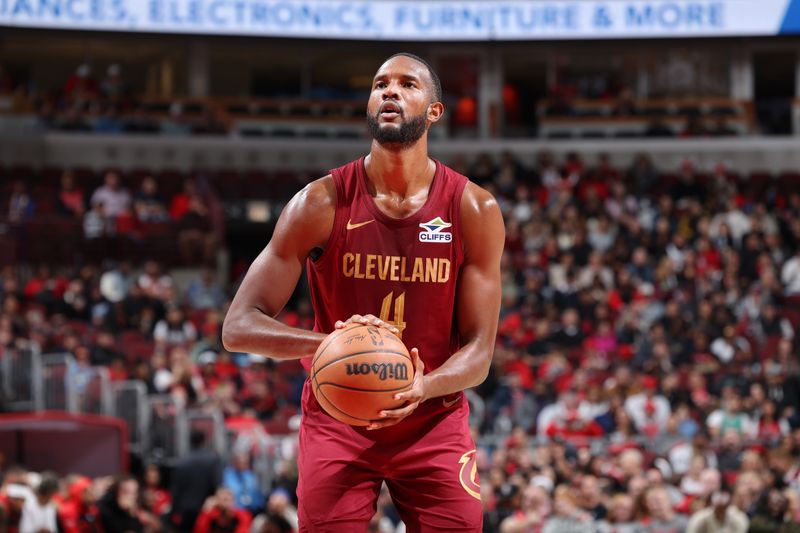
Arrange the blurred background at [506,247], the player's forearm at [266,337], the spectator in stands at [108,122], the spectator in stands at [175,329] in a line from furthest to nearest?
the spectator in stands at [108,122] < the spectator in stands at [175,329] < the blurred background at [506,247] < the player's forearm at [266,337]

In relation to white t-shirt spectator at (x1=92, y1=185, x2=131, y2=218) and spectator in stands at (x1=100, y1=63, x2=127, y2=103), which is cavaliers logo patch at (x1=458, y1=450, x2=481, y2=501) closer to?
white t-shirt spectator at (x1=92, y1=185, x2=131, y2=218)

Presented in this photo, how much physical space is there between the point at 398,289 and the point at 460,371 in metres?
0.39

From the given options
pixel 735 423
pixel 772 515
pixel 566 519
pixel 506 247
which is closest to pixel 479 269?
pixel 566 519

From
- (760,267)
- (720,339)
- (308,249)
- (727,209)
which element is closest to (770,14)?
(727,209)

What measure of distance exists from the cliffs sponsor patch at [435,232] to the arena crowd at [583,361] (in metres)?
5.86

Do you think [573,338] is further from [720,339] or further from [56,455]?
[56,455]

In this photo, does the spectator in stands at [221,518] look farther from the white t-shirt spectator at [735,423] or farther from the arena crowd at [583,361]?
the white t-shirt spectator at [735,423]

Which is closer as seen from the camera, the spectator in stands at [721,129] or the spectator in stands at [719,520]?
the spectator in stands at [719,520]

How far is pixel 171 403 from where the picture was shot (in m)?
13.2

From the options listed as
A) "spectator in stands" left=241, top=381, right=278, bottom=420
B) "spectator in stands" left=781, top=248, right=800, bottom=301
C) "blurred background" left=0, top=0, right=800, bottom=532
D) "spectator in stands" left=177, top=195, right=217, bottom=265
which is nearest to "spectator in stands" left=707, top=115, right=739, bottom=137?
"blurred background" left=0, top=0, right=800, bottom=532

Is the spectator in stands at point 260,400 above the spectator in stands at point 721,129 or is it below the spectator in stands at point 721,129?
below

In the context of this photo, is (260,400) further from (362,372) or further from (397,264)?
(362,372)

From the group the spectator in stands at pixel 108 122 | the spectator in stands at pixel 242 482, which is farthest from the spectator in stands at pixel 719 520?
the spectator in stands at pixel 108 122

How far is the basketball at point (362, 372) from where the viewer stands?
13.0 ft
